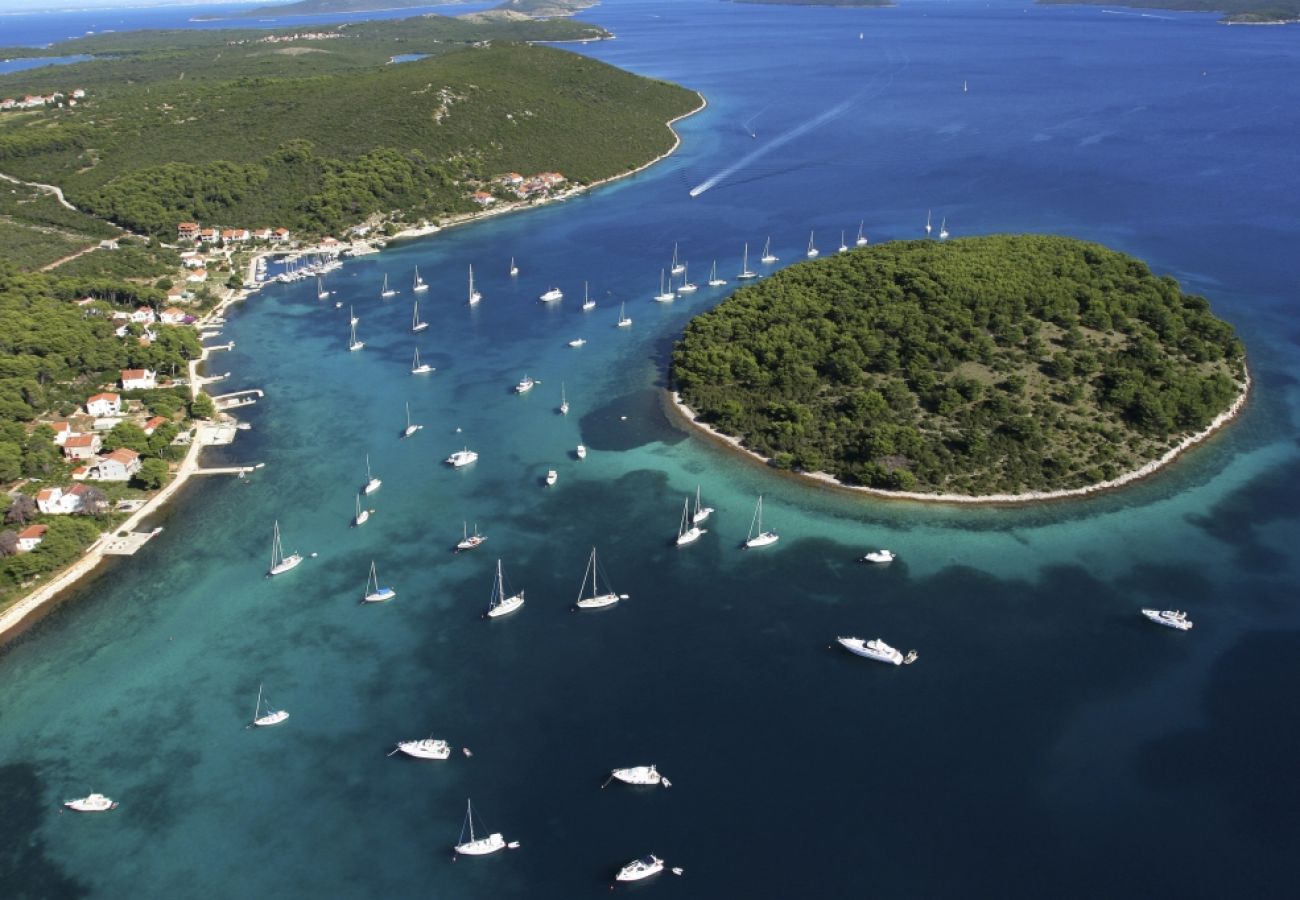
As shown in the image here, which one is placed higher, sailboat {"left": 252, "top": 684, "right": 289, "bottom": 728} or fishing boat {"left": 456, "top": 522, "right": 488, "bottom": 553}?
fishing boat {"left": 456, "top": 522, "right": 488, "bottom": 553}

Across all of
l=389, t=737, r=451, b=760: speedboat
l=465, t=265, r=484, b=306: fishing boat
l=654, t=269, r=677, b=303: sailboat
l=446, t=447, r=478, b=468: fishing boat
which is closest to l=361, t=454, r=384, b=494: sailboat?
l=446, t=447, r=478, b=468: fishing boat

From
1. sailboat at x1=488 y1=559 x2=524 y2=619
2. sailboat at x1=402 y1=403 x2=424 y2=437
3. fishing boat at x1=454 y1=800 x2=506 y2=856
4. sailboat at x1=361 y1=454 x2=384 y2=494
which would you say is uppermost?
sailboat at x1=402 y1=403 x2=424 y2=437

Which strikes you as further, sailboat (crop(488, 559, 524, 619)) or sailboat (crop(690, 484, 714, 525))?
sailboat (crop(690, 484, 714, 525))

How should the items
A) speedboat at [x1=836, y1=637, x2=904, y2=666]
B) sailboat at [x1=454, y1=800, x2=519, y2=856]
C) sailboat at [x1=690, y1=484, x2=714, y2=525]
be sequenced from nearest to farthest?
sailboat at [x1=454, y1=800, x2=519, y2=856] < speedboat at [x1=836, y1=637, x2=904, y2=666] < sailboat at [x1=690, y1=484, x2=714, y2=525]

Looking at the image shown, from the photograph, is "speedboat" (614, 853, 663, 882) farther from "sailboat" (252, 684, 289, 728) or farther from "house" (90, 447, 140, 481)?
"house" (90, 447, 140, 481)

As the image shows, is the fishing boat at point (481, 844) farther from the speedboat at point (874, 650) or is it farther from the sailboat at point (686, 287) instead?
the sailboat at point (686, 287)

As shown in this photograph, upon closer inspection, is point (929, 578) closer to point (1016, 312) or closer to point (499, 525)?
point (499, 525)
